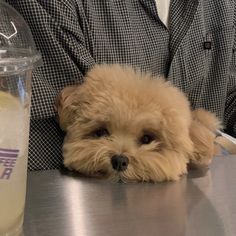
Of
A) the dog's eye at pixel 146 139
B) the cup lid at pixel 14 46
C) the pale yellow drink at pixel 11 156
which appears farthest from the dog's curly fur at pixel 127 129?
the pale yellow drink at pixel 11 156

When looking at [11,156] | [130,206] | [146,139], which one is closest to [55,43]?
[146,139]

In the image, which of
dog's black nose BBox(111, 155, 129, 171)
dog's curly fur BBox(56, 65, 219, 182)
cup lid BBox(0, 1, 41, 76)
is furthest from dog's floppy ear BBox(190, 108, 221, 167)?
cup lid BBox(0, 1, 41, 76)

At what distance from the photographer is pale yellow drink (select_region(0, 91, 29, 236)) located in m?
0.51

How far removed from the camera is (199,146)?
0.92m

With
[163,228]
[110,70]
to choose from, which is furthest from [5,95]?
[110,70]

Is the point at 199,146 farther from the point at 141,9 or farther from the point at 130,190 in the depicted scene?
the point at 141,9

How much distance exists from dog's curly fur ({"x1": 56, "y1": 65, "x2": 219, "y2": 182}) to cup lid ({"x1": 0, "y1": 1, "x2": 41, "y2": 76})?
0.19m

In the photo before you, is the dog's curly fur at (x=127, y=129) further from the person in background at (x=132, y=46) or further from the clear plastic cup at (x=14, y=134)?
the clear plastic cup at (x=14, y=134)

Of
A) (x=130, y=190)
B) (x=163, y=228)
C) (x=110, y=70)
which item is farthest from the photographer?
(x=110, y=70)

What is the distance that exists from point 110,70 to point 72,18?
15 centimetres

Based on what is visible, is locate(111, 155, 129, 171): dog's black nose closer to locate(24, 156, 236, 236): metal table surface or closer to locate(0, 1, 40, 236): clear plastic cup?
locate(24, 156, 236, 236): metal table surface

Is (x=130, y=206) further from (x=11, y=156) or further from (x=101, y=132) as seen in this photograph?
(x=11, y=156)

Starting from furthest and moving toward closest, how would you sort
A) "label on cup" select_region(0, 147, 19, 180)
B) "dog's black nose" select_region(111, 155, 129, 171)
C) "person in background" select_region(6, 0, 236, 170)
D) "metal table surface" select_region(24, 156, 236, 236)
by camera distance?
"person in background" select_region(6, 0, 236, 170) < "dog's black nose" select_region(111, 155, 129, 171) < "metal table surface" select_region(24, 156, 236, 236) < "label on cup" select_region(0, 147, 19, 180)

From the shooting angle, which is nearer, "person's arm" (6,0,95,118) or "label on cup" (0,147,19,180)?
"label on cup" (0,147,19,180)
